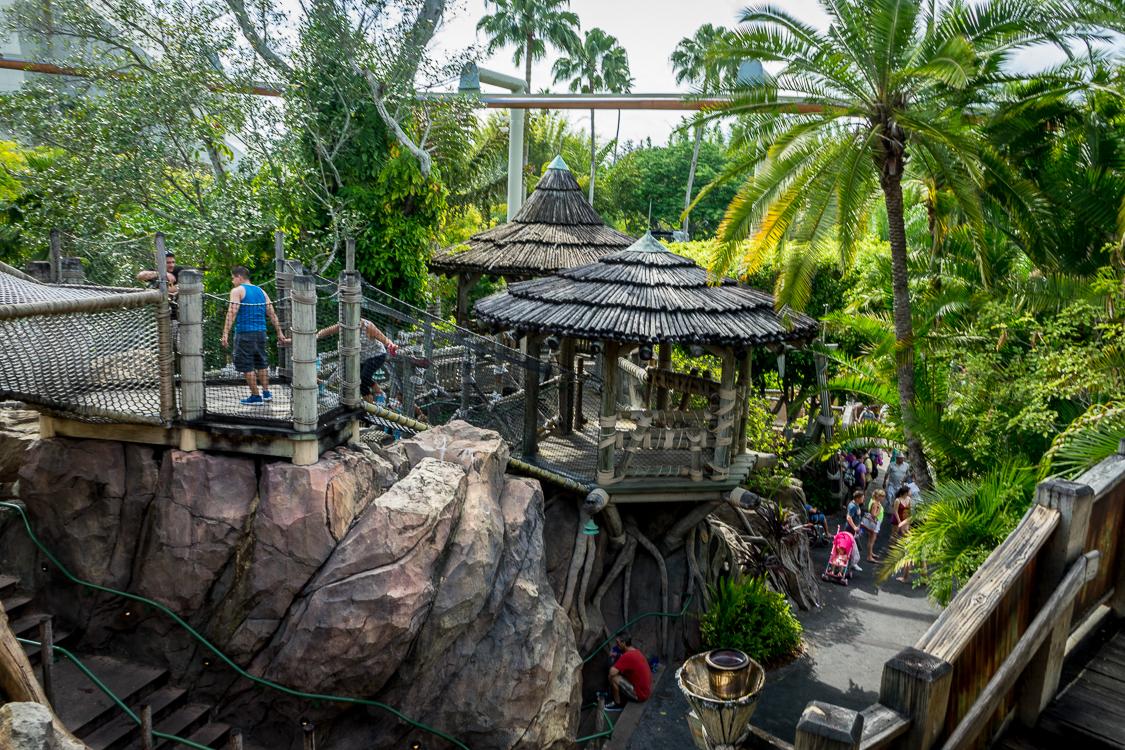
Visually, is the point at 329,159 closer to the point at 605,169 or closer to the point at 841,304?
the point at 841,304

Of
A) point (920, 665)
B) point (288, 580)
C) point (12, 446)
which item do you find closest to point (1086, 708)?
point (920, 665)

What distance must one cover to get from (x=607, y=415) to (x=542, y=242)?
238 inches

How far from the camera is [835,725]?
211 cm

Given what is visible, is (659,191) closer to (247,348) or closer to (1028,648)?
(247,348)

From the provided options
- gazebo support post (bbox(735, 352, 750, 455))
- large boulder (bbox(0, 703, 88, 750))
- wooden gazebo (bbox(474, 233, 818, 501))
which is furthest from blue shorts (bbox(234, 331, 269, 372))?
gazebo support post (bbox(735, 352, 750, 455))

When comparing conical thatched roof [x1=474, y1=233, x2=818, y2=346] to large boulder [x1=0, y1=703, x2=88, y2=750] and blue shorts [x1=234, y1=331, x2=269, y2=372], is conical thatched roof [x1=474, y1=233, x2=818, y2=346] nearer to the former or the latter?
blue shorts [x1=234, y1=331, x2=269, y2=372]

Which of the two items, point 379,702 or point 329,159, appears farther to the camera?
point 329,159

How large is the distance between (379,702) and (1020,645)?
5.91 meters

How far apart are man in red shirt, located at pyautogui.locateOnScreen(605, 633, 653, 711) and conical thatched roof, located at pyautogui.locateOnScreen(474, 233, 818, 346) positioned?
408 centimetres

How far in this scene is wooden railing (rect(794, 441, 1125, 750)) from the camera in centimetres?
238

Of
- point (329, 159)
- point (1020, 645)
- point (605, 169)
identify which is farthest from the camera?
point (605, 169)

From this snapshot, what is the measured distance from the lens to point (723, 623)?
461 inches

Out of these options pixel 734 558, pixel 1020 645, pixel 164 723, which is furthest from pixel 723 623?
pixel 1020 645

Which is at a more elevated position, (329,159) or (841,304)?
(329,159)
